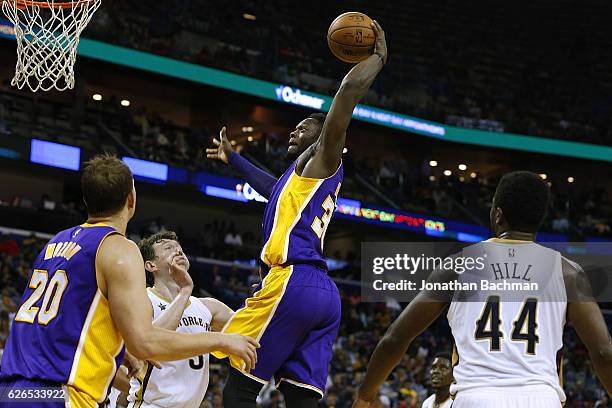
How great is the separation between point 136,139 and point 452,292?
1946 cm

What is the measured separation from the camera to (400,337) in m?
3.89

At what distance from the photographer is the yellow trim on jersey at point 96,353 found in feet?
11.4

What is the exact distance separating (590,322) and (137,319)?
5.84 feet

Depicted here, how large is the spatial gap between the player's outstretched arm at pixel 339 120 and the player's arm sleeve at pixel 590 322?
159cm

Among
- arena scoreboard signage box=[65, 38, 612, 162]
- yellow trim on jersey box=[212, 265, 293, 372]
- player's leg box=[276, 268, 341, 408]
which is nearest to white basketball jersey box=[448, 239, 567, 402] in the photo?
player's leg box=[276, 268, 341, 408]

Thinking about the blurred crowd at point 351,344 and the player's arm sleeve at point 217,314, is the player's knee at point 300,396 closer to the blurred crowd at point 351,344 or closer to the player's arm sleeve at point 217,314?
the player's arm sleeve at point 217,314

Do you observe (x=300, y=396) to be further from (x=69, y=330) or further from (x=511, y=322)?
(x=69, y=330)

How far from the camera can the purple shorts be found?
4.71 m

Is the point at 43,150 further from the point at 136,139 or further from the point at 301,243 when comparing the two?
the point at 301,243

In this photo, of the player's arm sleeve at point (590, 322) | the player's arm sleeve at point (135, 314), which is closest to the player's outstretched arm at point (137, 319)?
the player's arm sleeve at point (135, 314)

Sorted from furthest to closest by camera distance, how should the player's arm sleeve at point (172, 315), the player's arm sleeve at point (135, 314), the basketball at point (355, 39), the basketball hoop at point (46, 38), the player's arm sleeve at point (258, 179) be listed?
the basketball hoop at point (46, 38) → the player's arm sleeve at point (258, 179) → the basketball at point (355, 39) → the player's arm sleeve at point (172, 315) → the player's arm sleeve at point (135, 314)

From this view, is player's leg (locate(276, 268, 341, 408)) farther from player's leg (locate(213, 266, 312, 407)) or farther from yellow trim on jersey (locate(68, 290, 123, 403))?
yellow trim on jersey (locate(68, 290, 123, 403))

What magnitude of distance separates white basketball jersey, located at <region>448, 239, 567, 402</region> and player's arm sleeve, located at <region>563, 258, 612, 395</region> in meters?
0.04

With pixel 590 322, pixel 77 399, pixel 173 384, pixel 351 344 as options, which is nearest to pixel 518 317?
pixel 590 322
